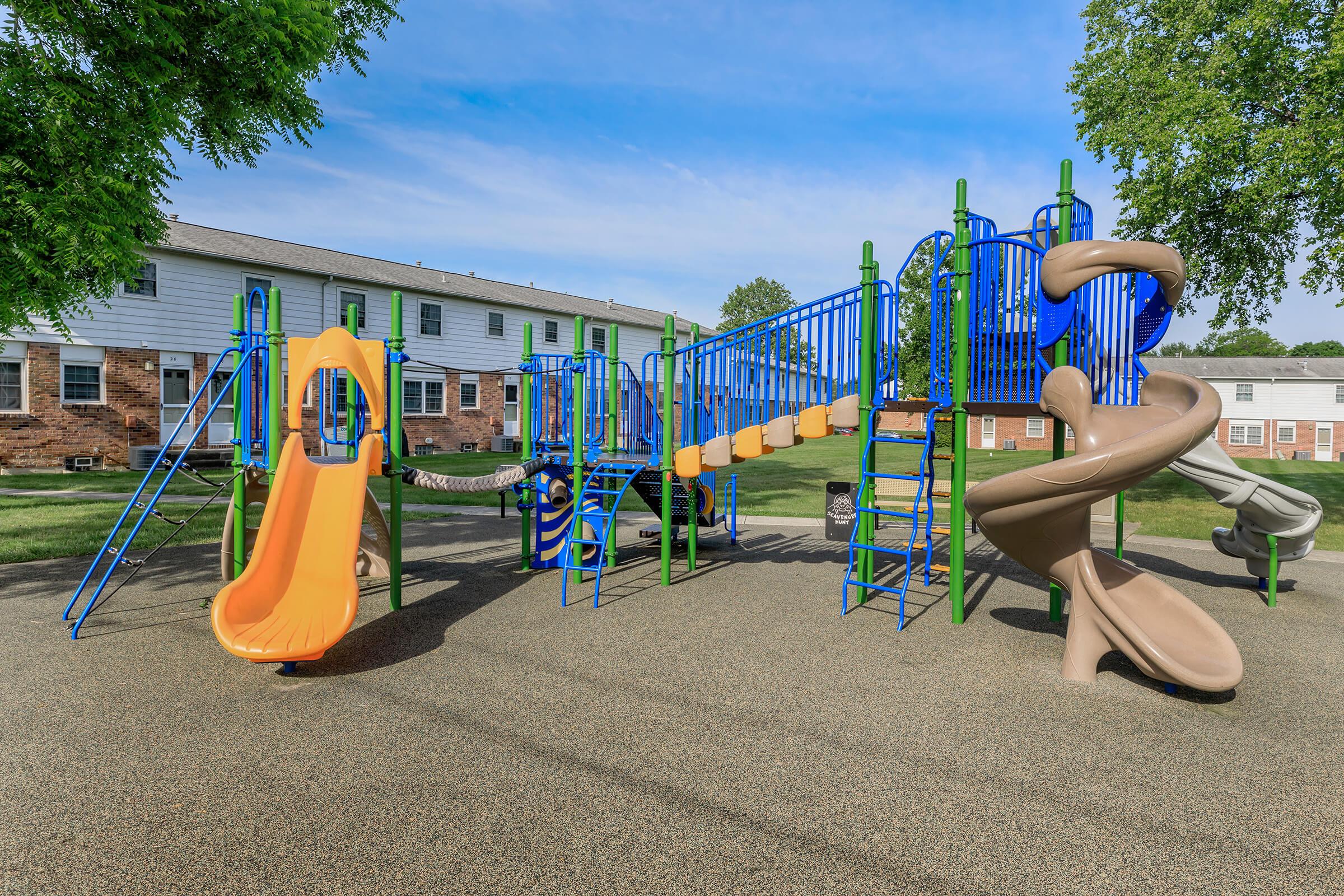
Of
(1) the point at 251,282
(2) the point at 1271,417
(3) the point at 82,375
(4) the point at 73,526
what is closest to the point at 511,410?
(1) the point at 251,282

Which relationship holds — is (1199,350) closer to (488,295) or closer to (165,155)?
(488,295)

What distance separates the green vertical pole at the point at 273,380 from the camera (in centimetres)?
697

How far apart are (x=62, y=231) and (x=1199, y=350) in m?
115

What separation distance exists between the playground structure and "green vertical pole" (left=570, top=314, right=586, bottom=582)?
39mm

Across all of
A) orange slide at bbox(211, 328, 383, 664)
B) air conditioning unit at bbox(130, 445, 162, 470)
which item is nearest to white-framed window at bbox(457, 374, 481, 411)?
air conditioning unit at bbox(130, 445, 162, 470)

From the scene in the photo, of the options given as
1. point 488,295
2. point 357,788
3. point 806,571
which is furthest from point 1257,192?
point 488,295

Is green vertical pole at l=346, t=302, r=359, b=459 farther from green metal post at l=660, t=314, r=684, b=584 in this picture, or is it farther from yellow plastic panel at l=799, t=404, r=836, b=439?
yellow plastic panel at l=799, t=404, r=836, b=439

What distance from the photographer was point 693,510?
9578mm

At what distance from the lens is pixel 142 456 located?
20.5 meters

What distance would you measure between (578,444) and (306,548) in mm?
3195

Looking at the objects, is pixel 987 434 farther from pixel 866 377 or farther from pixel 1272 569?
pixel 866 377

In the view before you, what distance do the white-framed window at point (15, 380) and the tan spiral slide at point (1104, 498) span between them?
23.5 m

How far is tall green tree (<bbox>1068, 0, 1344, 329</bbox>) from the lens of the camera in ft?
39.7

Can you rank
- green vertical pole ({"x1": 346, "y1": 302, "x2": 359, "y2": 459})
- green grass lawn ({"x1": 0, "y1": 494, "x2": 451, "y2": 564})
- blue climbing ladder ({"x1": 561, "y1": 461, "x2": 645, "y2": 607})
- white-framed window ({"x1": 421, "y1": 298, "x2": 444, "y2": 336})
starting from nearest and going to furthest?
1. green vertical pole ({"x1": 346, "y1": 302, "x2": 359, "y2": 459})
2. blue climbing ladder ({"x1": 561, "y1": 461, "x2": 645, "y2": 607})
3. green grass lawn ({"x1": 0, "y1": 494, "x2": 451, "y2": 564})
4. white-framed window ({"x1": 421, "y1": 298, "x2": 444, "y2": 336})
